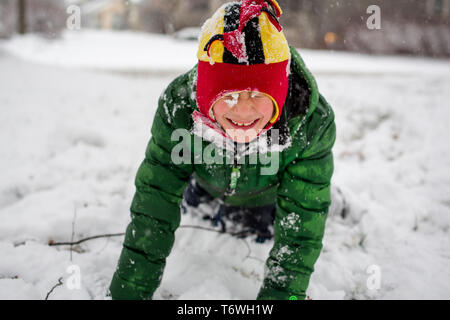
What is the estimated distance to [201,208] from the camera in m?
2.01

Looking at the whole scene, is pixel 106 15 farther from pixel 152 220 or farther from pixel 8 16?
pixel 152 220

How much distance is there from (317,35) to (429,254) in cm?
1446

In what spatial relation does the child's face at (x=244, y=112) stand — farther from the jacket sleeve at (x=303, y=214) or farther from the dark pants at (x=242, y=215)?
the dark pants at (x=242, y=215)

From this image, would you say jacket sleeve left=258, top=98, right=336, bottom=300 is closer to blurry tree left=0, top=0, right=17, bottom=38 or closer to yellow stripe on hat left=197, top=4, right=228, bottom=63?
yellow stripe on hat left=197, top=4, right=228, bottom=63

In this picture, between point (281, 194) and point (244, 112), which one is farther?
point (281, 194)

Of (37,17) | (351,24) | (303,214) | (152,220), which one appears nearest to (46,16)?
(37,17)

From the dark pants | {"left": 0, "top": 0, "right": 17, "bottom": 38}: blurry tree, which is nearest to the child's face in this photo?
the dark pants

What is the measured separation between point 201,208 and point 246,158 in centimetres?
77

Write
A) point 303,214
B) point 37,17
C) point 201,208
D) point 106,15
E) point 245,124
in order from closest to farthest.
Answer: point 245,124
point 303,214
point 201,208
point 37,17
point 106,15

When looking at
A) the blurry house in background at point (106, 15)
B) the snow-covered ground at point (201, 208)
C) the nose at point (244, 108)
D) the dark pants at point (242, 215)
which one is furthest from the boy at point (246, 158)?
the blurry house in background at point (106, 15)

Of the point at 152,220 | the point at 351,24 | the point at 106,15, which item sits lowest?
the point at 152,220

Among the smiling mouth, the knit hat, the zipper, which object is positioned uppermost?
the knit hat

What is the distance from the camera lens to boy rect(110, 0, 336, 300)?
1085 millimetres
